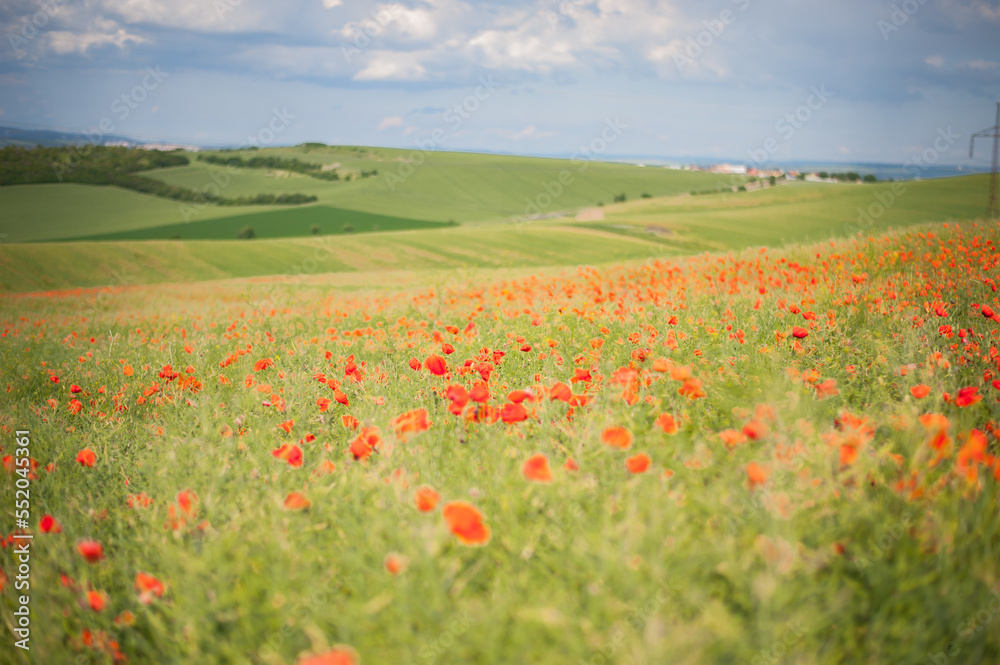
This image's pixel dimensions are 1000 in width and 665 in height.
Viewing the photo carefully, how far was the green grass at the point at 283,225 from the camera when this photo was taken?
56.9 meters

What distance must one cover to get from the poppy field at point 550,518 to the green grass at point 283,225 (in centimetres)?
6158

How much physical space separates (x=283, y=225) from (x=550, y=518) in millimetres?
68101

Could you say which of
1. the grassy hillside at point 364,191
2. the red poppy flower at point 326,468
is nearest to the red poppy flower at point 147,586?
the red poppy flower at point 326,468

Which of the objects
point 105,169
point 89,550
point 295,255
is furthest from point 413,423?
point 105,169

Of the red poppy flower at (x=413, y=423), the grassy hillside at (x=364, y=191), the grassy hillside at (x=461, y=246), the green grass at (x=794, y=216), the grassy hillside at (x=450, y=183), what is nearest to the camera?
the red poppy flower at (x=413, y=423)

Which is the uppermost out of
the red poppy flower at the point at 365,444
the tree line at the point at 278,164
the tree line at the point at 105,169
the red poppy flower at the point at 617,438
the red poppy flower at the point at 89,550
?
the tree line at the point at 278,164

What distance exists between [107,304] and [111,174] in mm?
71411

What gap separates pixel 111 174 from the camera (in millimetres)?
71312

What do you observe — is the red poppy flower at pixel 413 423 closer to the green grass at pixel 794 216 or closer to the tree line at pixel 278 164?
the green grass at pixel 794 216

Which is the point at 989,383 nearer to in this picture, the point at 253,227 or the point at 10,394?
the point at 10,394

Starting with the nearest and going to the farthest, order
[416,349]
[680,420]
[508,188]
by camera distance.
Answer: [680,420]
[416,349]
[508,188]

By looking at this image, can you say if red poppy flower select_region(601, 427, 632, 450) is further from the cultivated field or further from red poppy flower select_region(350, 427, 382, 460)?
red poppy flower select_region(350, 427, 382, 460)

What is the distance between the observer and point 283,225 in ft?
208

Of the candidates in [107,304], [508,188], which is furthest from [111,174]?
[107,304]
